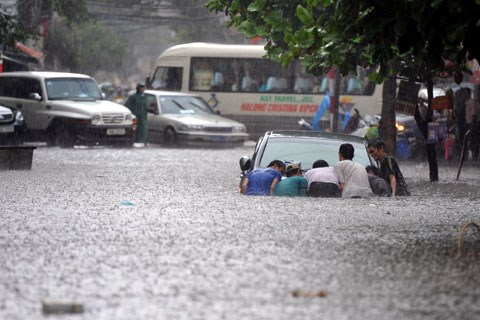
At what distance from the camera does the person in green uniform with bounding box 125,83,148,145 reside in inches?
1273

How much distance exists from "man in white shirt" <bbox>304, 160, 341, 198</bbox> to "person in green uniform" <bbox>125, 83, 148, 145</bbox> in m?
16.3

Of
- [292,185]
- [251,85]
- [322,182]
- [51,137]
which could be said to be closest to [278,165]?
[292,185]

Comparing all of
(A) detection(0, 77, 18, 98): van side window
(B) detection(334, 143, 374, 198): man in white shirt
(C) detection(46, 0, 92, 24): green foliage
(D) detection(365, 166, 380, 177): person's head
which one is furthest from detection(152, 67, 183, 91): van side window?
(B) detection(334, 143, 374, 198): man in white shirt

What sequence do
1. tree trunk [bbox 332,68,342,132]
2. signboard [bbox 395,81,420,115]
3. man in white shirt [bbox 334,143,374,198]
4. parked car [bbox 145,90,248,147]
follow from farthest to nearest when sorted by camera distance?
1. tree trunk [bbox 332,68,342,132]
2. parked car [bbox 145,90,248,147]
3. signboard [bbox 395,81,420,115]
4. man in white shirt [bbox 334,143,374,198]

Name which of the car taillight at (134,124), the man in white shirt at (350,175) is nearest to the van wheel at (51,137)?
the car taillight at (134,124)

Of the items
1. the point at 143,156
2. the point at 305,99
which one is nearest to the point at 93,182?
the point at 143,156

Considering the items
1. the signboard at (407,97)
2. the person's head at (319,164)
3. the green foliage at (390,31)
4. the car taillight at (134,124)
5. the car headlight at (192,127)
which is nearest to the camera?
the green foliage at (390,31)

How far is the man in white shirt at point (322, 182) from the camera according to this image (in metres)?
16.3

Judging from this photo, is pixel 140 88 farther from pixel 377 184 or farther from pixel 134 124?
pixel 377 184

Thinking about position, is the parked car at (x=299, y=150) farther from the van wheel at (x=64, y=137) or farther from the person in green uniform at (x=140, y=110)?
the person in green uniform at (x=140, y=110)

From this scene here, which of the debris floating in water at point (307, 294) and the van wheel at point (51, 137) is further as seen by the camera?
the van wheel at point (51, 137)

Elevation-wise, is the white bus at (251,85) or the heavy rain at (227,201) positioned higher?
the white bus at (251,85)

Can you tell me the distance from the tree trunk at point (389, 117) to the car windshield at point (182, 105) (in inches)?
401

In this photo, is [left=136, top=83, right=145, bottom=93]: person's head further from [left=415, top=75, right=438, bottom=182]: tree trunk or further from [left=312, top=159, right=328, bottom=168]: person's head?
[left=312, top=159, right=328, bottom=168]: person's head
